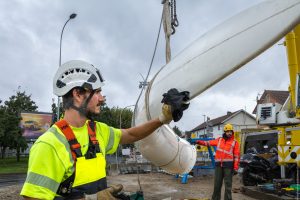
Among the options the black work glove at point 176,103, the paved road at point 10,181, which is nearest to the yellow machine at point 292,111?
the black work glove at point 176,103

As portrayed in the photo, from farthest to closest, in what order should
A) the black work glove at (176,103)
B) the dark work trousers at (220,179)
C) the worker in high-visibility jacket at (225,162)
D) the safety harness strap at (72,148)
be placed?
the worker in high-visibility jacket at (225,162)
the dark work trousers at (220,179)
the black work glove at (176,103)
the safety harness strap at (72,148)

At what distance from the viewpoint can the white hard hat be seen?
244cm

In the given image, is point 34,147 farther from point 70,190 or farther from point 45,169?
point 70,190

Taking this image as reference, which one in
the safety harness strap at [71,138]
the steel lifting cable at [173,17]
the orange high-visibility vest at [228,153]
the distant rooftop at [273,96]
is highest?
the distant rooftop at [273,96]

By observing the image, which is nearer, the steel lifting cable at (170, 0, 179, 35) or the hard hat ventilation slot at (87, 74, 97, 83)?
the hard hat ventilation slot at (87, 74, 97, 83)

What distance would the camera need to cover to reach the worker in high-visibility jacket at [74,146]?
79.9 inches

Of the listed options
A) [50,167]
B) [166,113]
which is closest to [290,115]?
[166,113]

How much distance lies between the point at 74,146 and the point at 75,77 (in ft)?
1.67

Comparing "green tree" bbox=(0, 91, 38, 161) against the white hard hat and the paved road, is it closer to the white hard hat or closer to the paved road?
the paved road

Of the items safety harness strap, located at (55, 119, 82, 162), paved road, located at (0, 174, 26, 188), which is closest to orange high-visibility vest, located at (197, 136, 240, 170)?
safety harness strap, located at (55, 119, 82, 162)

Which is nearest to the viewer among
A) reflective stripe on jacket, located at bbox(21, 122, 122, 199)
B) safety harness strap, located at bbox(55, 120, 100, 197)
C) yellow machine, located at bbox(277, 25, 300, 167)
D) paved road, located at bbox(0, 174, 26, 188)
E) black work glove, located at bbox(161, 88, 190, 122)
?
reflective stripe on jacket, located at bbox(21, 122, 122, 199)

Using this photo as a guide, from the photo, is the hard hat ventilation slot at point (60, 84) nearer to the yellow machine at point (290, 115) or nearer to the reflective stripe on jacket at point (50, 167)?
the reflective stripe on jacket at point (50, 167)

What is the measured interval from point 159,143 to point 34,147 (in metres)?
2.35

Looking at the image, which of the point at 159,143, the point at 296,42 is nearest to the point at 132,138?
the point at 159,143
